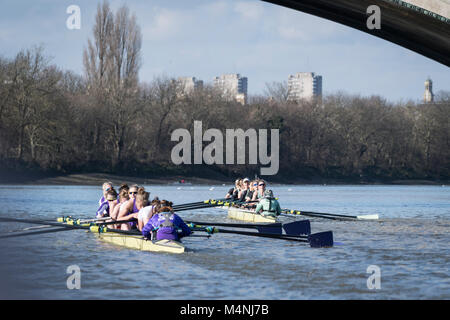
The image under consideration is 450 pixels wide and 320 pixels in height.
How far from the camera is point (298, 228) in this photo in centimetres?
1816

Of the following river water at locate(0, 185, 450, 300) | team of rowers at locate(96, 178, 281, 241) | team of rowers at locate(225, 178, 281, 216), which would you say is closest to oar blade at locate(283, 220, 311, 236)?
river water at locate(0, 185, 450, 300)

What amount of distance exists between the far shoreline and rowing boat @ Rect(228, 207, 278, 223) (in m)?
33.9

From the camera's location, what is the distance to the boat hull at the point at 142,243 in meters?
14.5

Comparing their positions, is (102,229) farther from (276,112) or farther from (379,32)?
(276,112)

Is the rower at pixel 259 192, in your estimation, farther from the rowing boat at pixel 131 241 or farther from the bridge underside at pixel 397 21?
the rowing boat at pixel 131 241

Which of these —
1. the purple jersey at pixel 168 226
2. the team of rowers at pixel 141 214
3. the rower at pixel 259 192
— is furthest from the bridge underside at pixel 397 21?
the purple jersey at pixel 168 226

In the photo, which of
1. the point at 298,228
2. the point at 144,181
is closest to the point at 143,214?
the point at 298,228

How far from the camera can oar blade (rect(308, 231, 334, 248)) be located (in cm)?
1627

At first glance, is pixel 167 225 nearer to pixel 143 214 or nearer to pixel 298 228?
pixel 143 214

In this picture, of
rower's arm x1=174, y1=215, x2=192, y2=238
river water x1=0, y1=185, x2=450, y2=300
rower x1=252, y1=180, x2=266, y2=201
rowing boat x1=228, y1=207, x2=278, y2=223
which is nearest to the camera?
river water x1=0, y1=185, x2=450, y2=300

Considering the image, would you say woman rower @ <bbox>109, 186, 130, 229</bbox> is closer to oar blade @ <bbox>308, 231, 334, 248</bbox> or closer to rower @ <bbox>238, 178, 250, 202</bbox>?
oar blade @ <bbox>308, 231, 334, 248</bbox>

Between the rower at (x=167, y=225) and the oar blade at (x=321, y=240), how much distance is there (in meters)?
3.33

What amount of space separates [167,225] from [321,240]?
4186mm
